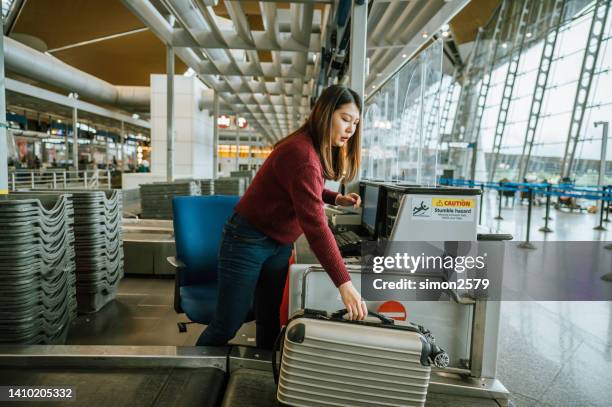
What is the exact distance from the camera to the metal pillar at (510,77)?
588 inches

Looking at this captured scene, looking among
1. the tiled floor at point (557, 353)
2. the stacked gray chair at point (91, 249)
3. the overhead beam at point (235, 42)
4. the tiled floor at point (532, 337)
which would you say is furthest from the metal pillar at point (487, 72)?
the stacked gray chair at point (91, 249)

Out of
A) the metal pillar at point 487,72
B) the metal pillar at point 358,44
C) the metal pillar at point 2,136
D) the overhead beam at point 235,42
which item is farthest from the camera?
the metal pillar at point 487,72

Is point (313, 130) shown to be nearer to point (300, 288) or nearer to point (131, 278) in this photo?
point (300, 288)

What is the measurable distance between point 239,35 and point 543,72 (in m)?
11.2

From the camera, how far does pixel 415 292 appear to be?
73.8 inches

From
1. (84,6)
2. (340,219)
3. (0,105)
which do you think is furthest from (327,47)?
(84,6)

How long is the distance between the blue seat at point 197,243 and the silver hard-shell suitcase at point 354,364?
97 cm

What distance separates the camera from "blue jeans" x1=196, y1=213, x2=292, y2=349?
1761 mm

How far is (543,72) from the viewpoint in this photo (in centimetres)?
1284

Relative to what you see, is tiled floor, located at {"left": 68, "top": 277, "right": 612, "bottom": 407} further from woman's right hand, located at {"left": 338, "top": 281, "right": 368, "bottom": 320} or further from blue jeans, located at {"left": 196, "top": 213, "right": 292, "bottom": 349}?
woman's right hand, located at {"left": 338, "top": 281, "right": 368, "bottom": 320}

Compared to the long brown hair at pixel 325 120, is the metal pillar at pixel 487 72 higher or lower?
higher

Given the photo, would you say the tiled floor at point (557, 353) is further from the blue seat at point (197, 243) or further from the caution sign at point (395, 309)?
the blue seat at point (197, 243)

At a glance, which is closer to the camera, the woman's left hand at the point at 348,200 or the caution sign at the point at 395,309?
the caution sign at the point at 395,309

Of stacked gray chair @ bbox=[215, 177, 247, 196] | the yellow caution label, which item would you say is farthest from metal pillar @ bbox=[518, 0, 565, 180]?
the yellow caution label
